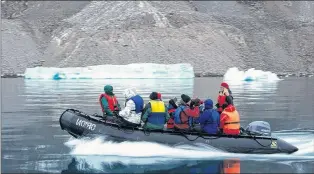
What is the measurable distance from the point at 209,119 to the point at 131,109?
2.04 metres

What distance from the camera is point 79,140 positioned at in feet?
58.2

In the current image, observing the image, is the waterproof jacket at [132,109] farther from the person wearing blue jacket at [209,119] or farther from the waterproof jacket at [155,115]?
the person wearing blue jacket at [209,119]

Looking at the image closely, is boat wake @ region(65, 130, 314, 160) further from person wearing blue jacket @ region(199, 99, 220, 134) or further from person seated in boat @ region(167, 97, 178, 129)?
person seated in boat @ region(167, 97, 178, 129)

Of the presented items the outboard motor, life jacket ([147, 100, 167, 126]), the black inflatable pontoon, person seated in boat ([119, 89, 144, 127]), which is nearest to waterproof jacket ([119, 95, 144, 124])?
person seated in boat ([119, 89, 144, 127])

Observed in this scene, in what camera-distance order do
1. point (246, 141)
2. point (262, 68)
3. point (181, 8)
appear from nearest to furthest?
point (246, 141), point (262, 68), point (181, 8)

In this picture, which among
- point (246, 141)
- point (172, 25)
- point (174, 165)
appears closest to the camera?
point (174, 165)

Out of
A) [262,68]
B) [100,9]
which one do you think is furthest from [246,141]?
[100,9]

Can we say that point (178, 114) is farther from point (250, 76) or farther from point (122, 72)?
point (122, 72)

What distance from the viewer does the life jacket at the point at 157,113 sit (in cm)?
1669

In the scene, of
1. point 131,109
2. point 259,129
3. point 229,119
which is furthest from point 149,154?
point 259,129

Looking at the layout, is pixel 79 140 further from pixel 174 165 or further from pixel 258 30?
pixel 258 30

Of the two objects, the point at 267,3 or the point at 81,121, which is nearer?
the point at 81,121

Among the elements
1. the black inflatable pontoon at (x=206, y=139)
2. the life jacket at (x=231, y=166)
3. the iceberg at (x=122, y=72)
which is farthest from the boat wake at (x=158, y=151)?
the iceberg at (x=122, y=72)

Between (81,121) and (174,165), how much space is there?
3.74m
